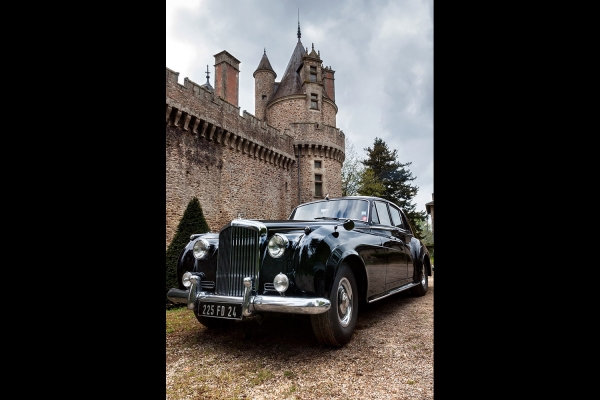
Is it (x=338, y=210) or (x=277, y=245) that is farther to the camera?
(x=338, y=210)

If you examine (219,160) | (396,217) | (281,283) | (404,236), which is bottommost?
(281,283)

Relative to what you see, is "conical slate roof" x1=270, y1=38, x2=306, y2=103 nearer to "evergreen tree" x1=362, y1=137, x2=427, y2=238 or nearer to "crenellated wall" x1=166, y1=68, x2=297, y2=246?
"crenellated wall" x1=166, y1=68, x2=297, y2=246

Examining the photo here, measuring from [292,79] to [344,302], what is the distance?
22738 mm

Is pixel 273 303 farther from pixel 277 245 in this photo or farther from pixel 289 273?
pixel 277 245

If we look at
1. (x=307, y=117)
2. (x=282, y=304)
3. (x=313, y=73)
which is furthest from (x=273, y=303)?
(x=313, y=73)

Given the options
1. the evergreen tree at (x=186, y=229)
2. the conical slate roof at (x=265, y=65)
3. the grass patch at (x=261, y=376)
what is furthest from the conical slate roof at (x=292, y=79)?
the grass patch at (x=261, y=376)

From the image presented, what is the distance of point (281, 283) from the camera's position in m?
3.11

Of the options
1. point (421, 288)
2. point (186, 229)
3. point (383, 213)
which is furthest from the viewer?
point (186, 229)

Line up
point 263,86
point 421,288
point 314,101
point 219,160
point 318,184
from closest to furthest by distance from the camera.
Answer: point 421,288 < point 219,160 < point 318,184 < point 314,101 < point 263,86

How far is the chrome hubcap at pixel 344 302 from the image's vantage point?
3.30 meters

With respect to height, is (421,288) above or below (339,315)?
below
